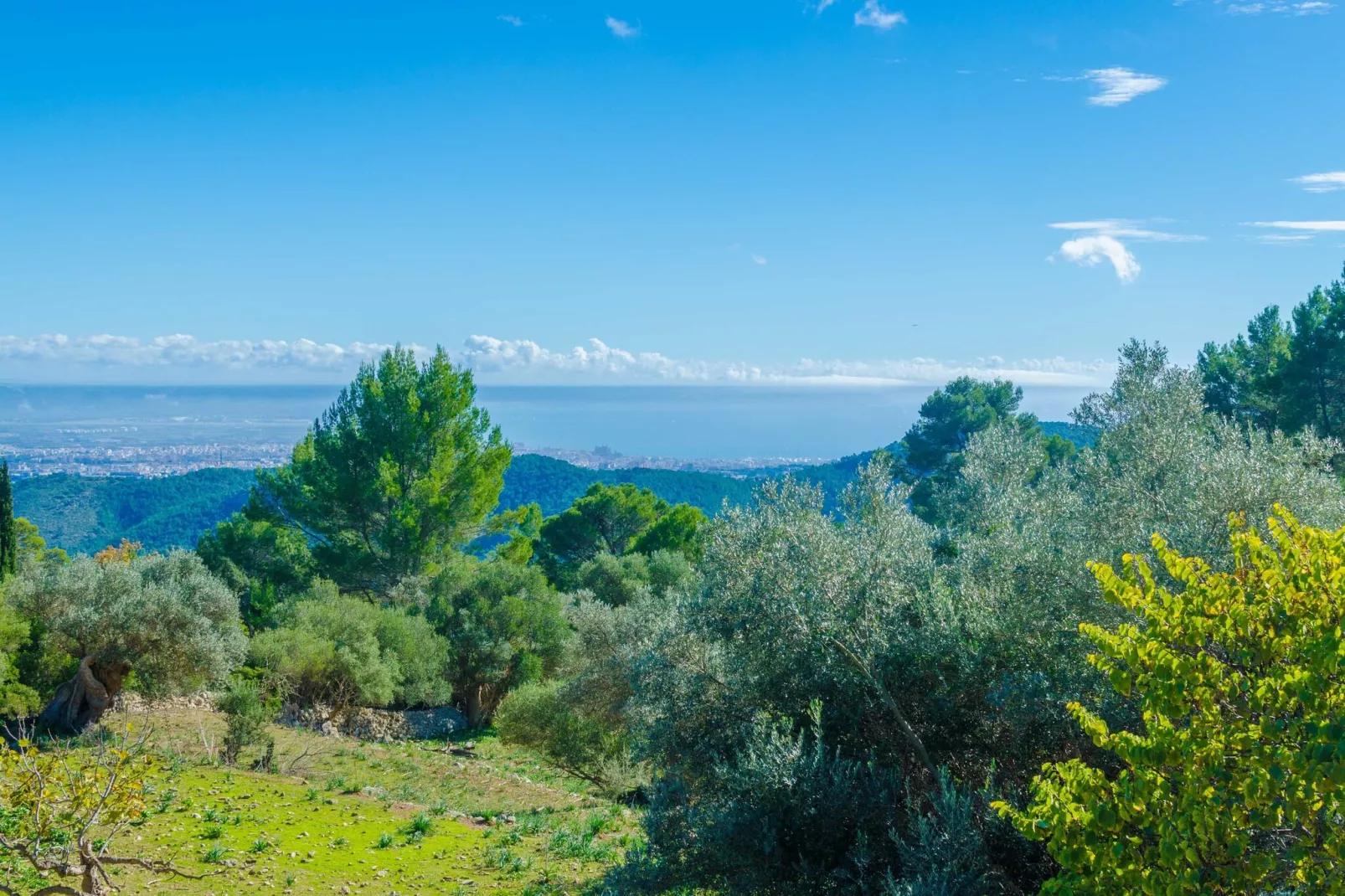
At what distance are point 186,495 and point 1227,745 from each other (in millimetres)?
80389

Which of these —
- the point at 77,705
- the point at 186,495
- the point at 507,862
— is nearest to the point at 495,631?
the point at 77,705

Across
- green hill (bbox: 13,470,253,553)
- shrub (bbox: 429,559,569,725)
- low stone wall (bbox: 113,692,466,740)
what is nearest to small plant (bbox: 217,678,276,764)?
low stone wall (bbox: 113,692,466,740)

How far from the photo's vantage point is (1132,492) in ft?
41.5

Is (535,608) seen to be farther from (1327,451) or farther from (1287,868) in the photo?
(1287,868)

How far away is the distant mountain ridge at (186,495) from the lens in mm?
62031

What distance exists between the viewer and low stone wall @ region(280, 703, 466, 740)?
2353 cm

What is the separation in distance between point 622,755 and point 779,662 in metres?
10.4

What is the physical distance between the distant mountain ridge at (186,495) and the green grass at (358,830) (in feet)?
127

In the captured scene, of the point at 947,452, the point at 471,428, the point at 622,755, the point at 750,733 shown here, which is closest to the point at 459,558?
the point at 471,428

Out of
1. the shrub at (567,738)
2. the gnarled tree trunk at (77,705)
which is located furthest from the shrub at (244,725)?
the shrub at (567,738)

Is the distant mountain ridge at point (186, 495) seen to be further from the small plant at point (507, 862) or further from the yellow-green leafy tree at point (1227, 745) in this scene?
the yellow-green leafy tree at point (1227, 745)

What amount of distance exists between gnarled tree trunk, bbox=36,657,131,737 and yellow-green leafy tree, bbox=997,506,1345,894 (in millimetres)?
19738

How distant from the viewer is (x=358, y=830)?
13.4 metres

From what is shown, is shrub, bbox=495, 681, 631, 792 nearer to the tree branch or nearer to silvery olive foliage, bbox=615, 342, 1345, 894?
silvery olive foliage, bbox=615, 342, 1345, 894
